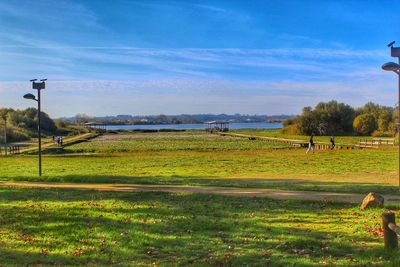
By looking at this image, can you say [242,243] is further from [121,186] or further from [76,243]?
[121,186]

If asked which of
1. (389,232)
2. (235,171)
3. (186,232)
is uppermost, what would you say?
(389,232)

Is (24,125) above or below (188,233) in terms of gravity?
above

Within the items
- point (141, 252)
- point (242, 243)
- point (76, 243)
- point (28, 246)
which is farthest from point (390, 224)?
point (28, 246)

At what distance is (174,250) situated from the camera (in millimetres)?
7410

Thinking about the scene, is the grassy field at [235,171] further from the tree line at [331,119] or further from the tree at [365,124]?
the tree line at [331,119]

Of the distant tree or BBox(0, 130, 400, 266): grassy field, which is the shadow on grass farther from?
the distant tree

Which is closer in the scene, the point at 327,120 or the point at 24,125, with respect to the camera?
the point at 327,120

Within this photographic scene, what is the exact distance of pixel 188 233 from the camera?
858 cm

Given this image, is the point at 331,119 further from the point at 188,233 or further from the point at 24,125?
the point at 188,233

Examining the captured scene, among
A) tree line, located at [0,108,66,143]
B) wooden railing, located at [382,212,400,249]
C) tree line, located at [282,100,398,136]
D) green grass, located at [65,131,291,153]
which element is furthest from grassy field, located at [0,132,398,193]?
tree line, located at [282,100,398,136]

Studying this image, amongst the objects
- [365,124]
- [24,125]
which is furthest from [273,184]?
[24,125]

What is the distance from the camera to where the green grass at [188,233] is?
6844 mm

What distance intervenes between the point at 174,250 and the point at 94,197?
6.71 meters

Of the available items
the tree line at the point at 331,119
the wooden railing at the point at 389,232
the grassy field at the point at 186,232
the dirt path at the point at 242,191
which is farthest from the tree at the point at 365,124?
the wooden railing at the point at 389,232
